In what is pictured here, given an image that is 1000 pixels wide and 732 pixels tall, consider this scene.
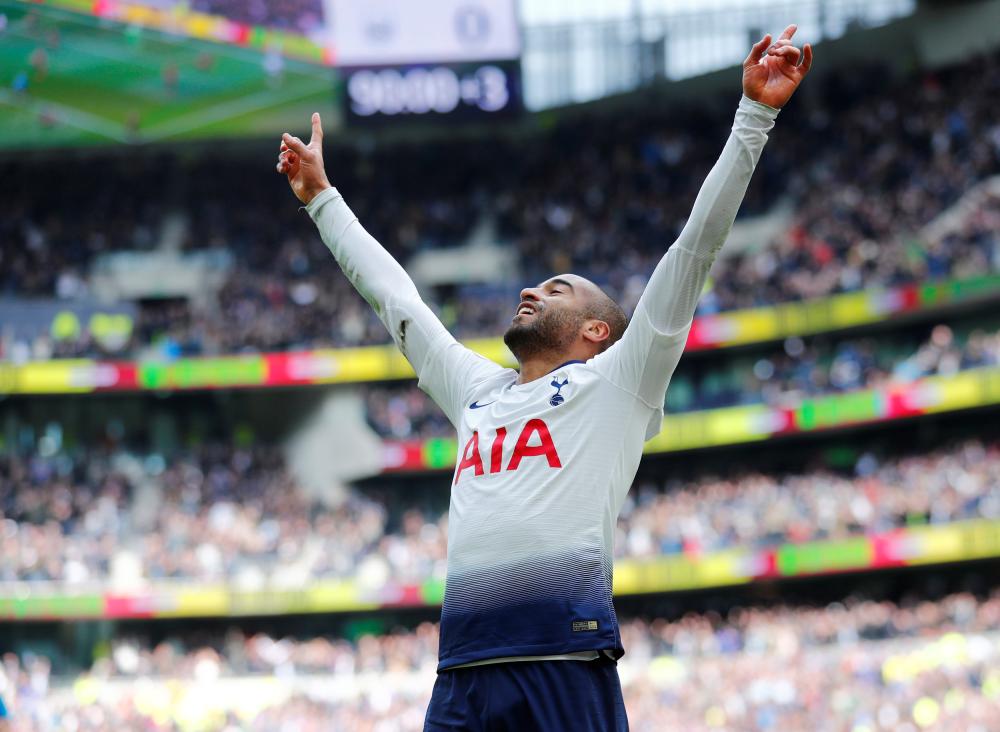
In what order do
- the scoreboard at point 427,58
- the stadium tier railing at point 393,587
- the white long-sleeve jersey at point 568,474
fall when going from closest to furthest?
the white long-sleeve jersey at point 568,474
the stadium tier railing at point 393,587
the scoreboard at point 427,58

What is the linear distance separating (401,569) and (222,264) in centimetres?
1237

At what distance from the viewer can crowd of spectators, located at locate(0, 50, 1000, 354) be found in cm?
3231

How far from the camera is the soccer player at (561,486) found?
3879mm

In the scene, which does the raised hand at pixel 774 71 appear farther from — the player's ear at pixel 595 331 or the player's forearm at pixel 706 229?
the player's ear at pixel 595 331

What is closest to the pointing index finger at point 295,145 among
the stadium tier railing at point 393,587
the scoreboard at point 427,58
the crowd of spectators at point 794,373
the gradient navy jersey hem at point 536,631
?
the gradient navy jersey hem at point 536,631

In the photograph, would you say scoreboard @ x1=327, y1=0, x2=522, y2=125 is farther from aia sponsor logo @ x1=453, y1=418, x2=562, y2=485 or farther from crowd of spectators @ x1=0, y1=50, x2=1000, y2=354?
aia sponsor logo @ x1=453, y1=418, x2=562, y2=485

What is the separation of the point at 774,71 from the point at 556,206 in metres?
35.4

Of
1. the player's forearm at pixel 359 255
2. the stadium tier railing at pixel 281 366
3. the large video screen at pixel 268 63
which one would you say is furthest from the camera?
the large video screen at pixel 268 63

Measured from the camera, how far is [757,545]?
1145 inches

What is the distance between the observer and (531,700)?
12.5 feet

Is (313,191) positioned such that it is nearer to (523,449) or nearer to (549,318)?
(549,318)

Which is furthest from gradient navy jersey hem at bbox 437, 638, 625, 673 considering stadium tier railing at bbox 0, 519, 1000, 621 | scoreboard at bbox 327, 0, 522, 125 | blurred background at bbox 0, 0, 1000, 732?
scoreboard at bbox 327, 0, 522, 125

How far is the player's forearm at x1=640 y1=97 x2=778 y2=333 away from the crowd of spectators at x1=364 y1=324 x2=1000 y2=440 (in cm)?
2589

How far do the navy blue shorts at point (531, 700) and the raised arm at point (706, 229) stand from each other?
2.90 feet
